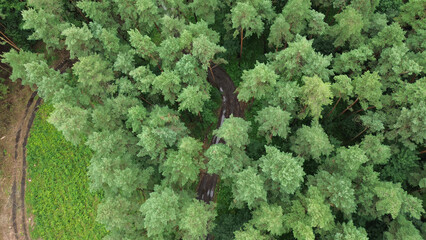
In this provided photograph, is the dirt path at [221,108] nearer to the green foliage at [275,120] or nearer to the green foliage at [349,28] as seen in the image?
the green foliage at [275,120]

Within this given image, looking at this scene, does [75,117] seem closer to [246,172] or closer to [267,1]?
[246,172]

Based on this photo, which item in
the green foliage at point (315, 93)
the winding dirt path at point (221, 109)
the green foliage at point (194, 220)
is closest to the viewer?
the green foliage at point (194, 220)

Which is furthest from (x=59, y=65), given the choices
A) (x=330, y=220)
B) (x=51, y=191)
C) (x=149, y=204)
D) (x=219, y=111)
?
(x=330, y=220)

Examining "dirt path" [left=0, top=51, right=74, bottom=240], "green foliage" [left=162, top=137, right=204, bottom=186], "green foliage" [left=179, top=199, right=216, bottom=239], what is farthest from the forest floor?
"green foliage" [left=179, top=199, right=216, bottom=239]

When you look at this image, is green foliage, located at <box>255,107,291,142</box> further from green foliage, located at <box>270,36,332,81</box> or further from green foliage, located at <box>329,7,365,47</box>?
green foliage, located at <box>329,7,365,47</box>

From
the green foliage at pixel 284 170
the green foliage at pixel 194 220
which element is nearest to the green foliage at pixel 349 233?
the green foliage at pixel 284 170

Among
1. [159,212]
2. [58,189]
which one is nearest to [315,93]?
[159,212]
